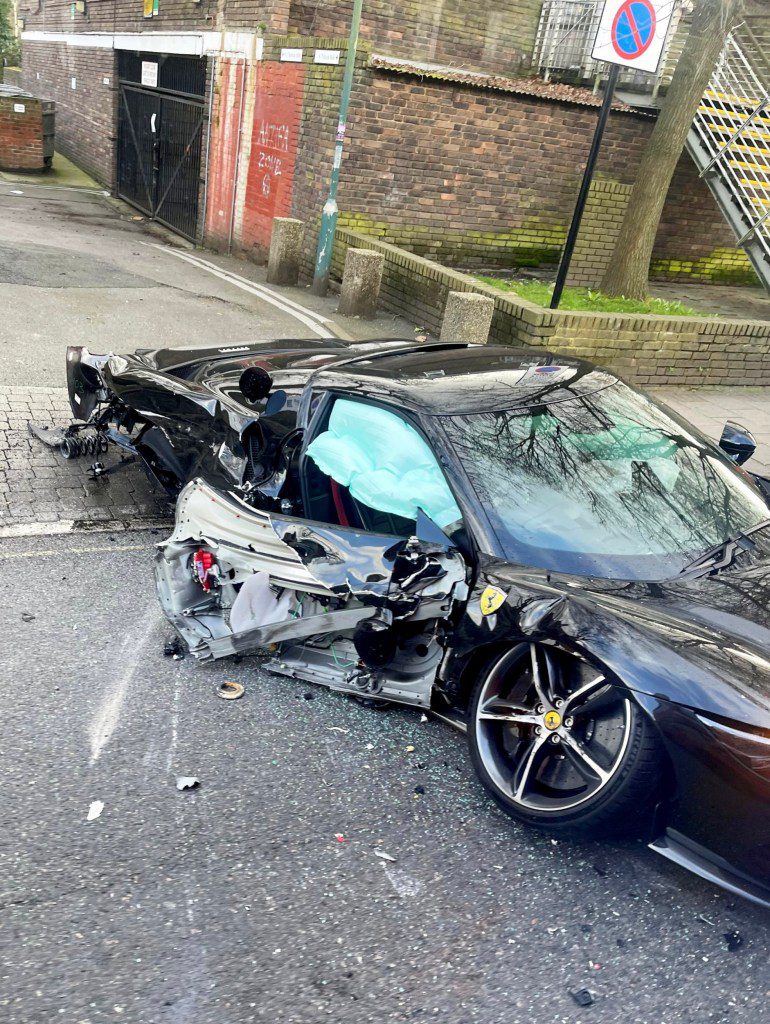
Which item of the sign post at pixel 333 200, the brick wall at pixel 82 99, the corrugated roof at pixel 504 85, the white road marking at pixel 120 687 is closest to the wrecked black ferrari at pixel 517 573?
the white road marking at pixel 120 687

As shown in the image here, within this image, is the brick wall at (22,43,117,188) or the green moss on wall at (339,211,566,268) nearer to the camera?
the green moss on wall at (339,211,566,268)

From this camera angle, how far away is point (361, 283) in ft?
35.4

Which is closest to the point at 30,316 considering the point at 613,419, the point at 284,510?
the point at 284,510

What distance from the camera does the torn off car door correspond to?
342 centimetres

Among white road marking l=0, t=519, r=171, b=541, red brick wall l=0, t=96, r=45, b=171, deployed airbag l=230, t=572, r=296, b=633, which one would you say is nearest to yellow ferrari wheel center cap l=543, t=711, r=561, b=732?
deployed airbag l=230, t=572, r=296, b=633

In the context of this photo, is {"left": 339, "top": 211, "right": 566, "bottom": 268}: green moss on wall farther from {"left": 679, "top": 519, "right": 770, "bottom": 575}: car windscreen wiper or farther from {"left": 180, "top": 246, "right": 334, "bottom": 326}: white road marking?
{"left": 679, "top": 519, "right": 770, "bottom": 575}: car windscreen wiper

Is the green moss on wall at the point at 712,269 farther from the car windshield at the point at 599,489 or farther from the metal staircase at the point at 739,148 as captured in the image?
the car windshield at the point at 599,489

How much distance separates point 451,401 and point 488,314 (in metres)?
5.34

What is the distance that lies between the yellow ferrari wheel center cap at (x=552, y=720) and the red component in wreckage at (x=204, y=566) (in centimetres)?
178

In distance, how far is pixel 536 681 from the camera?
3.10m

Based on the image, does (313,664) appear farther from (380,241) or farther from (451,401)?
(380,241)

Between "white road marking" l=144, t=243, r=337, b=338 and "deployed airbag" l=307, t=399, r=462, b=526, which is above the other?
"deployed airbag" l=307, t=399, r=462, b=526

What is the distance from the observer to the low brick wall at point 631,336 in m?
8.71

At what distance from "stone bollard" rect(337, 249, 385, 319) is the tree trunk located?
2840 millimetres
